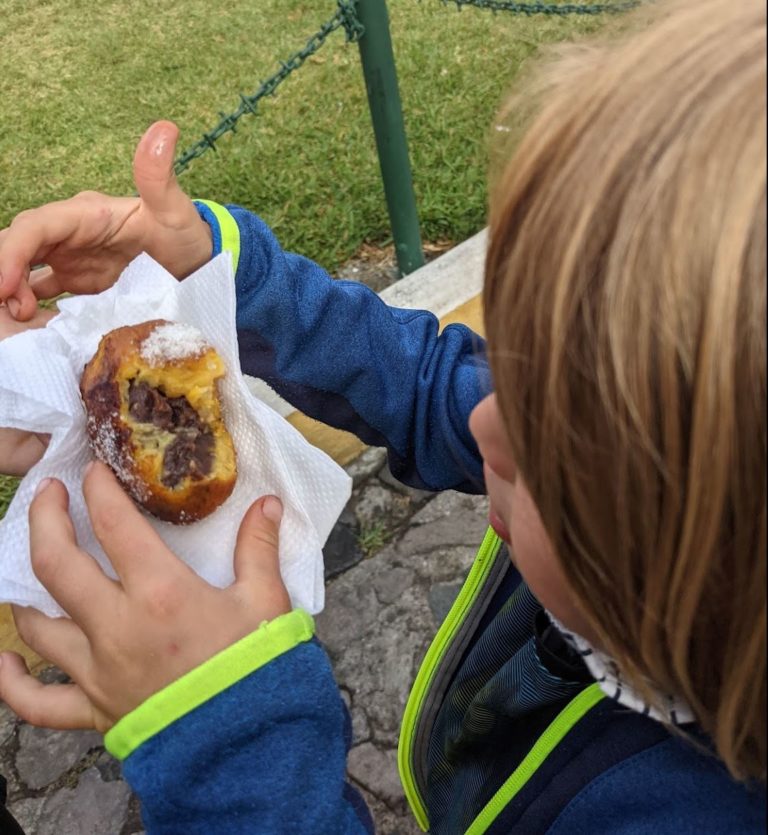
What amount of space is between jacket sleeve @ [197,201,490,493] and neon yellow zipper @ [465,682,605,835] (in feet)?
1.74

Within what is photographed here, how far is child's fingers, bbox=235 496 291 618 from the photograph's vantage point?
1.16m

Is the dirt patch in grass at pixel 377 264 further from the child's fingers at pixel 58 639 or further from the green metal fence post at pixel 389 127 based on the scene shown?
the child's fingers at pixel 58 639

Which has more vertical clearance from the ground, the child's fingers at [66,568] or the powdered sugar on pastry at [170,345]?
the powdered sugar on pastry at [170,345]

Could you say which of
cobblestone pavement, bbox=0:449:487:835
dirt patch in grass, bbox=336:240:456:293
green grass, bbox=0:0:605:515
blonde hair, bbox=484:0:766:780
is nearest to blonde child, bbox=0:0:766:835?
blonde hair, bbox=484:0:766:780

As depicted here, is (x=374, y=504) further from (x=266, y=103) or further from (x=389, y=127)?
(x=266, y=103)

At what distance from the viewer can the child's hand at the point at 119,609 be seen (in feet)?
3.48

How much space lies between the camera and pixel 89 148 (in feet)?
13.0

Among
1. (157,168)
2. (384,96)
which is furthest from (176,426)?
(384,96)

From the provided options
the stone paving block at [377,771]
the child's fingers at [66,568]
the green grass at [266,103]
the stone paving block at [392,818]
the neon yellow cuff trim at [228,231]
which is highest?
the neon yellow cuff trim at [228,231]

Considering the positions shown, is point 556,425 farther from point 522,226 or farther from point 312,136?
point 312,136

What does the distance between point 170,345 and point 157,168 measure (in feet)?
1.14

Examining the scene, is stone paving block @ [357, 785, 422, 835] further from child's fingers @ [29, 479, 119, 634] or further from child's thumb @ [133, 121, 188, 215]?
child's thumb @ [133, 121, 188, 215]

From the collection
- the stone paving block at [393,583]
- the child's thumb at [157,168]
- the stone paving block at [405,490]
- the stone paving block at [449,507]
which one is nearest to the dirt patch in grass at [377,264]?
the stone paving block at [405,490]

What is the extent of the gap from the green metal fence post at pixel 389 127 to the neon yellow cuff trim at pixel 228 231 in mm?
1278
